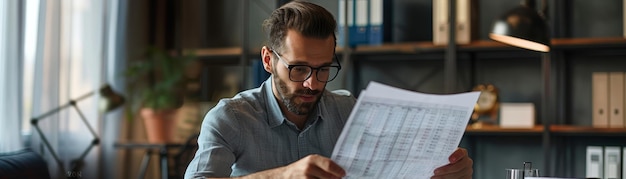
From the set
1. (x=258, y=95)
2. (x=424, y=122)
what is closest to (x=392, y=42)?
(x=258, y=95)

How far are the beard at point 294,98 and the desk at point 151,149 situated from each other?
2.98 meters

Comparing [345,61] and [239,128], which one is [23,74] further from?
→ [239,128]

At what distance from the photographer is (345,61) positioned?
4.48 meters

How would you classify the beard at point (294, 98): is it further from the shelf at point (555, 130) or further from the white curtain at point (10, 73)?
the white curtain at point (10, 73)

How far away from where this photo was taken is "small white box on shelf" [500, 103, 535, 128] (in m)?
4.25

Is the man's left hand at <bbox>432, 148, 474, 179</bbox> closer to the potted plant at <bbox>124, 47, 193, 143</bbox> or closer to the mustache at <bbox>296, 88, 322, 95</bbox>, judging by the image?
the mustache at <bbox>296, 88, 322, 95</bbox>

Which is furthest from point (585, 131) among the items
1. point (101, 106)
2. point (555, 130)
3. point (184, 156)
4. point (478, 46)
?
point (101, 106)

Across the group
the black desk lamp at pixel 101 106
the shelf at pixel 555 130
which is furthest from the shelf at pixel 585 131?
the black desk lamp at pixel 101 106

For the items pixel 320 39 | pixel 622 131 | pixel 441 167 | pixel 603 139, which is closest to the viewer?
pixel 441 167

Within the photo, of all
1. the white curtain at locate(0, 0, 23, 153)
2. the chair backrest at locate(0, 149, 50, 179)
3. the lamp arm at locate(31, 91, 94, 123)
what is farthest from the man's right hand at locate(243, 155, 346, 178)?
the lamp arm at locate(31, 91, 94, 123)

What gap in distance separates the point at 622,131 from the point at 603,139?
306mm

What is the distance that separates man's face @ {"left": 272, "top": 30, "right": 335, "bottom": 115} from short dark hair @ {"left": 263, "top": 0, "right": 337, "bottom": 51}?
0.05ft

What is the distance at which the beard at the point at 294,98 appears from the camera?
199 cm

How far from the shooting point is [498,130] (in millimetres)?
4230
